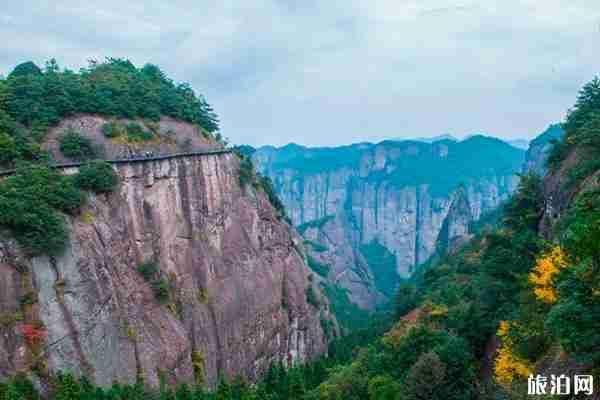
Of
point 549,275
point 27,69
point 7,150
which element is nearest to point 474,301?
point 549,275

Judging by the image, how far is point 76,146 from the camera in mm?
34625

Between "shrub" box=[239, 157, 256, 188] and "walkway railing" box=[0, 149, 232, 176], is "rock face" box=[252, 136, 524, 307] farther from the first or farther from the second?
"walkway railing" box=[0, 149, 232, 176]

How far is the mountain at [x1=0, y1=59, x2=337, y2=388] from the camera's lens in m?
26.7

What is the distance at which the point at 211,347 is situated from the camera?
3878 centimetres

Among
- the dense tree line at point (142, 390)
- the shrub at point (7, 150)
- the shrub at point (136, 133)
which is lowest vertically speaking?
the dense tree line at point (142, 390)

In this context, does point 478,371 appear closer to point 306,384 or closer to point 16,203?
point 306,384

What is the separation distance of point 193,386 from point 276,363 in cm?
1484

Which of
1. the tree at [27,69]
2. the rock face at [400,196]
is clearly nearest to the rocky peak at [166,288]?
the tree at [27,69]

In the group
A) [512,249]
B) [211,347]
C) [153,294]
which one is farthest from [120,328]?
[512,249]

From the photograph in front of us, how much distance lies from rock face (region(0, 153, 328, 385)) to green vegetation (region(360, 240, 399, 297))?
3610 inches

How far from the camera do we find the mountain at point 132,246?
87.5 ft

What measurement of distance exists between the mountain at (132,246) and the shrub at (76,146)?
79 millimetres

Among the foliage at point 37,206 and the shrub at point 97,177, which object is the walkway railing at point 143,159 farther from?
the foliage at point 37,206

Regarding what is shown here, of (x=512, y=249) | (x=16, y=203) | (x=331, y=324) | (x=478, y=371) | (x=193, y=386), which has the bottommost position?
(x=331, y=324)
